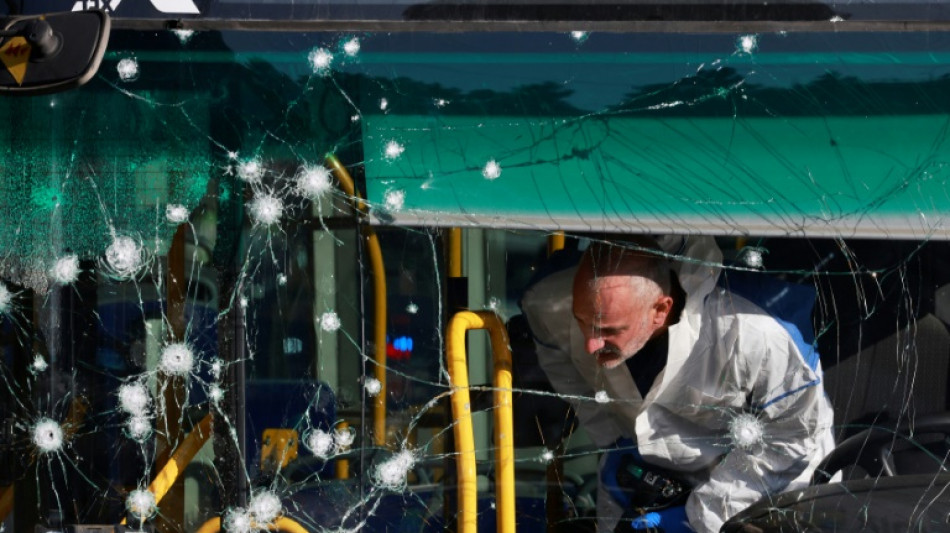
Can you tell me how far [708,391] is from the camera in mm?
2260

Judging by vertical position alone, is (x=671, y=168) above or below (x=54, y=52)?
below

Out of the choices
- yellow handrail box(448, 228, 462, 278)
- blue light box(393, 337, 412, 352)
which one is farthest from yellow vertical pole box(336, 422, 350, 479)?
yellow handrail box(448, 228, 462, 278)

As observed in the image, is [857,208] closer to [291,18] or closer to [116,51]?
[291,18]

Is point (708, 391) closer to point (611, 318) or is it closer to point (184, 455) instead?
point (611, 318)

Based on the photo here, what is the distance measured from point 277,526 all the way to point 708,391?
0.94 metres

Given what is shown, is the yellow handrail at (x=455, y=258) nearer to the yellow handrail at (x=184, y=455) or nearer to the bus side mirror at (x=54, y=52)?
the yellow handrail at (x=184, y=455)

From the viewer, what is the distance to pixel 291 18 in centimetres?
218

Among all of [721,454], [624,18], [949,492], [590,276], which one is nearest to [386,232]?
[590,276]

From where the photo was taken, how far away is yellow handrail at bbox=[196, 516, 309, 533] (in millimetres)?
2357

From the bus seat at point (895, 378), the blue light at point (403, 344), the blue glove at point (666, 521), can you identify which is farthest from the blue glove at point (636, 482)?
the blue light at point (403, 344)

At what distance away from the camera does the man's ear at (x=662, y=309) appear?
2.26m

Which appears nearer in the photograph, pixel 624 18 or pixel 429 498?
pixel 624 18

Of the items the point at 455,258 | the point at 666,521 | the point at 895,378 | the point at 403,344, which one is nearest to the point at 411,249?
the point at 455,258

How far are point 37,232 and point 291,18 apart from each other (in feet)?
2.37
